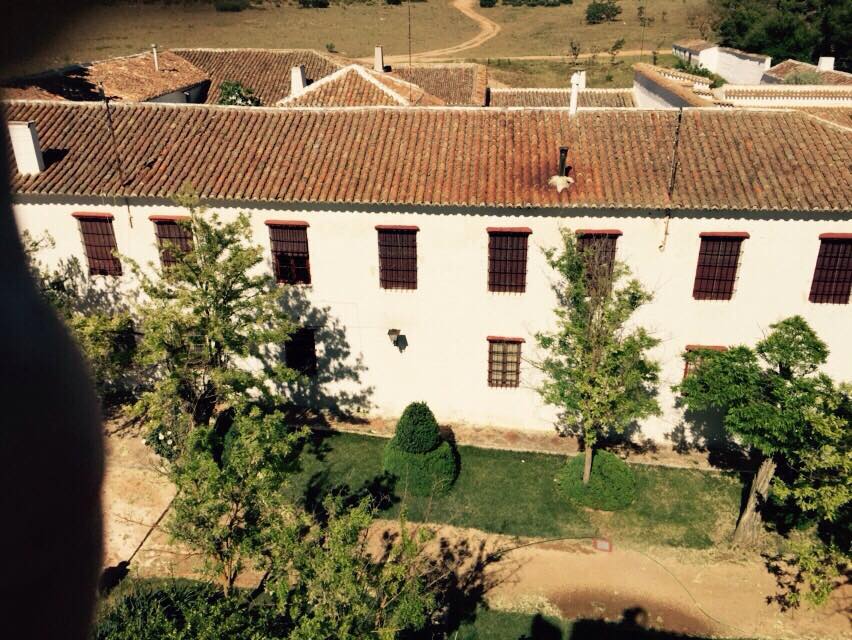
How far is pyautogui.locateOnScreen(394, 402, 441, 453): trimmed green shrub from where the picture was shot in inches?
743

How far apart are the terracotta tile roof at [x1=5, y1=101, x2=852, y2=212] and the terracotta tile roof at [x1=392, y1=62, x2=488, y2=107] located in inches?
649

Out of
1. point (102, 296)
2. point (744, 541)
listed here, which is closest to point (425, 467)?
point (744, 541)

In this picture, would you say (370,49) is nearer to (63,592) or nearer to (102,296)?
(102,296)

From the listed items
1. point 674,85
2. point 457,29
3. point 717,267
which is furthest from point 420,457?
point 457,29

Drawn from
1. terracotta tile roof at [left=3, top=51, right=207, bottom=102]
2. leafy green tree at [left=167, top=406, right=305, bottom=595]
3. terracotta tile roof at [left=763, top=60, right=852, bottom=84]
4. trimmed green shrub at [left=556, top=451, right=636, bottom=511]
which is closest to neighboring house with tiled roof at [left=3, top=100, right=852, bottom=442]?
trimmed green shrub at [left=556, top=451, right=636, bottom=511]

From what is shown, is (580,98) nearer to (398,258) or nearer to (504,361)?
→ (504,361)

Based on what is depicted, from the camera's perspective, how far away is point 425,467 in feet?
61.6

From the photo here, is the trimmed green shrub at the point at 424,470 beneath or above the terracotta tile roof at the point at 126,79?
beneath

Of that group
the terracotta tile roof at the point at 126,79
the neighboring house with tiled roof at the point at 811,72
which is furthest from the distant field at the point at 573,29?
the terracotta tile roof at the point at 126,79

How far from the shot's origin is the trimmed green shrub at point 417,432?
18875 millimetres

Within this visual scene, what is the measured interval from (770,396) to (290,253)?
1374 cm

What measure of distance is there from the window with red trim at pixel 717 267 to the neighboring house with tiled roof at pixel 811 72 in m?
33.7

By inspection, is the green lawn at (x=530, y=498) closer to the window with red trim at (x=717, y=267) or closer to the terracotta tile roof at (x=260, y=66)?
the window with red trim at (x=717, y=267)

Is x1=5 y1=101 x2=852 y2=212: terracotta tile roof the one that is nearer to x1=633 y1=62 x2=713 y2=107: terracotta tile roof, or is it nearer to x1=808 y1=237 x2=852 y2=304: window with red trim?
x1=808 y1=237 x2=852 y2=304: window with red trim
